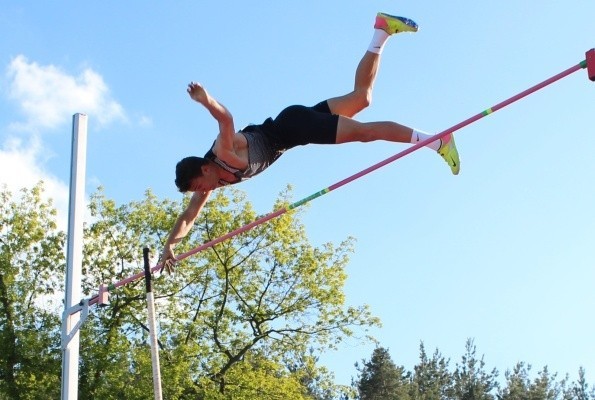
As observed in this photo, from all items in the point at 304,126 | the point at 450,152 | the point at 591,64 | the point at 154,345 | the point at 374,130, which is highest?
the point at 304,126

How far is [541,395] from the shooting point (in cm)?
3238

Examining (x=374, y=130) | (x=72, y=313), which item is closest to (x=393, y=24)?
(x=374, y=130)

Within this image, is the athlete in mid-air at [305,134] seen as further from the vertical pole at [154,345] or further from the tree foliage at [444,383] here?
the tree foliage at [444,383]

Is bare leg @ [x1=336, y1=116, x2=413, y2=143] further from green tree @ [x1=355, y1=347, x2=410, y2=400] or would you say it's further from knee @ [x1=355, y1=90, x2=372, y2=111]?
green tree @ [x1=355, y1=347, x2=410, y2=400]

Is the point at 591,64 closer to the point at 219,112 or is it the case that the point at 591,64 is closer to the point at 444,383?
the point at 219,112

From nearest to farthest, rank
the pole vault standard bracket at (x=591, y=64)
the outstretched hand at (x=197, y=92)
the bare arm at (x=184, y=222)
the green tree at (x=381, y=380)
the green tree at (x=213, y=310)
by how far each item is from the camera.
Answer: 1. the pole vault standard bracket at (x=591, y=64)
2. the outstretched hand at (x=197, y=92)
3. the bare arm at (x=184, y=222)
4. the green tree at (x=213, y=310)
5. the green tree at (x=381, y=380)

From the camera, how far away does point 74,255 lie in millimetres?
6820

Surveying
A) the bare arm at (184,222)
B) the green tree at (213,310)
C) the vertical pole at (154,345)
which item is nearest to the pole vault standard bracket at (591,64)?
the bare arm at (184,222)

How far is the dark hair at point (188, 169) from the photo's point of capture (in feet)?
17.9

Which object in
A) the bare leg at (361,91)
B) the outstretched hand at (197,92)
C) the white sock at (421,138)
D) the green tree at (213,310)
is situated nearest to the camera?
the outstretched hand at (197,92)

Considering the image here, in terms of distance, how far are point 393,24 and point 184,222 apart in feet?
6.17

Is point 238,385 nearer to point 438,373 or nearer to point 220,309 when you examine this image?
point 220,309

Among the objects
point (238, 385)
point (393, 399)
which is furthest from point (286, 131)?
point (393, 399)

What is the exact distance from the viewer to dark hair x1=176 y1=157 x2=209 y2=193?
546cm
